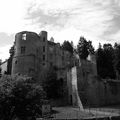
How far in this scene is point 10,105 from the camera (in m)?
24.0

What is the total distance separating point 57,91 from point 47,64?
14.8 m

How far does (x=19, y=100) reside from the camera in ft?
79.6

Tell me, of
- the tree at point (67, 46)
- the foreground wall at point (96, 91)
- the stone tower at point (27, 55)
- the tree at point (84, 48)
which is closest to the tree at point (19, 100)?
the foreground wall at point (96, 91)

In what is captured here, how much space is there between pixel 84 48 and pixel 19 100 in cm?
5627

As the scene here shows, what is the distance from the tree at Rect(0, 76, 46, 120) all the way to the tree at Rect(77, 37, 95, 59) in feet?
171

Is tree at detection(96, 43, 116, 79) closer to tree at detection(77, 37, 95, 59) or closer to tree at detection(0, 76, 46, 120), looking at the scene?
tree at detection(77, 37, 95, 59)

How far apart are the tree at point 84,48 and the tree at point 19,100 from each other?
A: 171 ft

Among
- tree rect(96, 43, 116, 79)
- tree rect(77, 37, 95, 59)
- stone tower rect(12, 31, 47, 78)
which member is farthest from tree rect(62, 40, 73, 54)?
stone tower rect(12, 31, 47, 78)

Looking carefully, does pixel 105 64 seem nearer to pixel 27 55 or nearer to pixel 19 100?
pixel 27 55

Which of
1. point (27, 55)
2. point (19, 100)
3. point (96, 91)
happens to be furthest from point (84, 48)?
point (19, 100)

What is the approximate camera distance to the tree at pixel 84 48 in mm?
77250

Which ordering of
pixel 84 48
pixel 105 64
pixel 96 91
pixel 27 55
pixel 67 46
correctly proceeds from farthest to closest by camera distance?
pixel 67 46 < pixel 84 48 < pixel 105 64 < pixel 27 55 < pixel 96 91

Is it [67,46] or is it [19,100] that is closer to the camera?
[19,100]

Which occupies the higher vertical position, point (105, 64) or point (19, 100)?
point (105, 64)
